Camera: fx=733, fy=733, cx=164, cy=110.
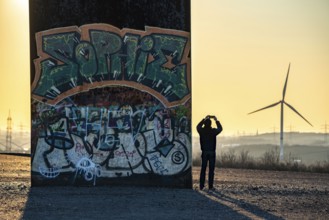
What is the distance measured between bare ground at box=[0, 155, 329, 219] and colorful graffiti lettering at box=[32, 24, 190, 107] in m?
2.84

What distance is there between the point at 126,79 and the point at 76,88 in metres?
1.46

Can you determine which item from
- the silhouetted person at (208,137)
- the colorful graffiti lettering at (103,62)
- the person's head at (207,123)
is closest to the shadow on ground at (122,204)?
the silhouetted person at (208,137)

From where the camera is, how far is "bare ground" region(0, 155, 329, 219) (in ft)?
52.0

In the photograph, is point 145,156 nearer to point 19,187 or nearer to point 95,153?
point 95,153

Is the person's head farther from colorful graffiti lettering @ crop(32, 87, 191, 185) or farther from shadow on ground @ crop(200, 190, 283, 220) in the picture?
shadow on ground @ crop(200, 190, 283, 220)

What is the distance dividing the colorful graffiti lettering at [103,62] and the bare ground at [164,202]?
2.84 m

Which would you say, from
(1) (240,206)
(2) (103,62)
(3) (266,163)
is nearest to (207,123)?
(2) (103,62)

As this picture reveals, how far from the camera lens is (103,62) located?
21219 millimetres

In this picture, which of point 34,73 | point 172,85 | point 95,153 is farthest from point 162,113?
point 34,73

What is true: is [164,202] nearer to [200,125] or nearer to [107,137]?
[200,125]

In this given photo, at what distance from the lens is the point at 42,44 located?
21109 millimetres

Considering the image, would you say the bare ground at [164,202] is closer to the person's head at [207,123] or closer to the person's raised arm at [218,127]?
the person's raised arm at [218,127]

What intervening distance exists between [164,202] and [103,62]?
523 cm

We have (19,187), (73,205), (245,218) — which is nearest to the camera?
(245,218)
